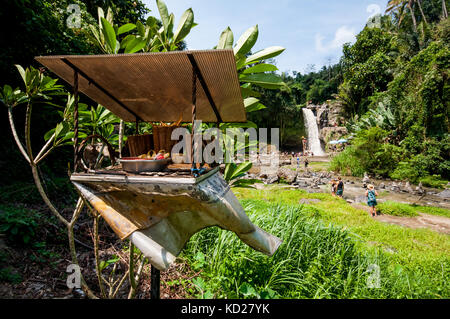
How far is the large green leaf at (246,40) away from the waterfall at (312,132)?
32.8m

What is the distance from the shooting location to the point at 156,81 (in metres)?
1.36

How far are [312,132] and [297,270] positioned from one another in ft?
114

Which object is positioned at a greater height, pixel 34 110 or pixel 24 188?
pixel 34 110

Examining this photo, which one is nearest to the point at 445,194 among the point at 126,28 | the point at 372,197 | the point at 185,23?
the point at 372,197

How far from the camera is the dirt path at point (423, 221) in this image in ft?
24.4

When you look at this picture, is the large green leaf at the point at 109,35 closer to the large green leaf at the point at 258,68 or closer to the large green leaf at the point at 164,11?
the large green leaf at the point at 164,11

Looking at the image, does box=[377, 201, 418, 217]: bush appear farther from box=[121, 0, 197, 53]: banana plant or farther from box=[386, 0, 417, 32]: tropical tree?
box=[386, 0, 417, 32]: tropical tree

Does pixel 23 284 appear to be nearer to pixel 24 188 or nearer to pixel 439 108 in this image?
pixel 24 188

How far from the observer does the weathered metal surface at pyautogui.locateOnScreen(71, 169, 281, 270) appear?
1.11m

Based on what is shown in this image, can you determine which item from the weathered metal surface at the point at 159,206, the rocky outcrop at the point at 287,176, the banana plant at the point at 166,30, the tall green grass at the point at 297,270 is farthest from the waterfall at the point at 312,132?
the weathered metal surface at the point at 159,206

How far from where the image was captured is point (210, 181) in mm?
1239
